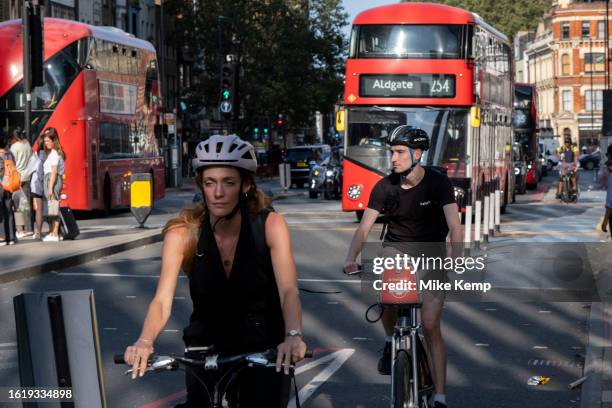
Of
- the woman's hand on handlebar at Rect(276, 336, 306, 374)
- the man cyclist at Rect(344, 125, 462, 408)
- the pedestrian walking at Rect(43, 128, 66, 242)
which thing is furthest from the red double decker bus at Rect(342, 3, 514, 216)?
the woman's hand on handlebar at Rect(276, 336, 306, 374)

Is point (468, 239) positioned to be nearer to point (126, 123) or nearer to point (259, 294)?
point (126, 123)

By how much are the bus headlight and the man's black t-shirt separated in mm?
21792

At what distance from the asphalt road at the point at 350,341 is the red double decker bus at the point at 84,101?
10.8m

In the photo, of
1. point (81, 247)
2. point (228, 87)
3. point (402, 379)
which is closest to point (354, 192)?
point (81, 247)

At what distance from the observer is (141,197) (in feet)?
94.6

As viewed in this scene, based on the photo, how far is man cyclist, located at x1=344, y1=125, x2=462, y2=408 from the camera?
8422 millimetres

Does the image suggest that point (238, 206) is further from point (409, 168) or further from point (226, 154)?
point (409, 168)

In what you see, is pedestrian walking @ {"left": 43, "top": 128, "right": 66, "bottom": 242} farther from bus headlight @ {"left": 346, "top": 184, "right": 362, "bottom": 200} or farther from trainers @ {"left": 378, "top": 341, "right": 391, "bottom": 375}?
trainers @ {"left": 378, "top": 341, "right": 391, "bottom": 375}

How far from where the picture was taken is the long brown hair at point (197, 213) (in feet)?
18.1

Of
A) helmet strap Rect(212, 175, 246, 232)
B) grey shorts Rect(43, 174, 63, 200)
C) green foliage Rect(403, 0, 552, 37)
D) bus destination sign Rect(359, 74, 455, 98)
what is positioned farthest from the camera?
green foliage Rect(403, 0, 552, 37)

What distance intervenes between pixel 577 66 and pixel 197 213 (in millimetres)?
137980

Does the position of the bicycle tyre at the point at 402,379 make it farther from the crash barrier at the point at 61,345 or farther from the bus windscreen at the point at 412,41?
the bus windscreen at the point at 412,41

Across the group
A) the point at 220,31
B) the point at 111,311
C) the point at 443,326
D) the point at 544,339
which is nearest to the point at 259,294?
the point at 544,339

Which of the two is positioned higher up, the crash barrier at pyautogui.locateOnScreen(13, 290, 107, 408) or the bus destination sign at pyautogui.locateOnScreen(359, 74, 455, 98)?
the bus destination sign at pyautogui.locateOnScreen(359, 74, 455, 98)
